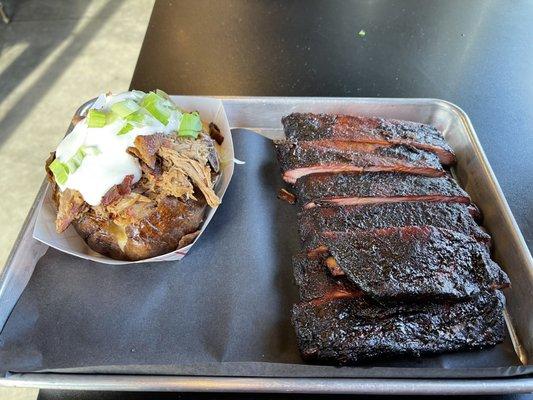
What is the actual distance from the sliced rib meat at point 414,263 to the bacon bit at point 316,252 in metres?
0.03

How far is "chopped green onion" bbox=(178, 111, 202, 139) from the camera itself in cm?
168

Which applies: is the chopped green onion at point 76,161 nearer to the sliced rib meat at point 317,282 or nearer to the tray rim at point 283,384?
the tray rim at point 283,384

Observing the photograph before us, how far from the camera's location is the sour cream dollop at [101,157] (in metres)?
1.49

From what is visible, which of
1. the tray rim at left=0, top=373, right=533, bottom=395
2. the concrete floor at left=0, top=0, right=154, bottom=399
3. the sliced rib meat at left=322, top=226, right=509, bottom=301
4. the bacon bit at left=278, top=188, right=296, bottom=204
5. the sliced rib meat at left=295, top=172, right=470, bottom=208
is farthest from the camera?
the concrete floor at left=0, top=0, right=154, bottom=399

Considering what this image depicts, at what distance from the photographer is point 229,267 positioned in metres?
1.64

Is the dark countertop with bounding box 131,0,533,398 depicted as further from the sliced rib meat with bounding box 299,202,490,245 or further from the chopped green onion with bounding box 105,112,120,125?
the chopped green onion with bounding box 105,112,120,125

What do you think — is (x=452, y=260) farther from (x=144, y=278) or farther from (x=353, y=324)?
(x=144, y=278)

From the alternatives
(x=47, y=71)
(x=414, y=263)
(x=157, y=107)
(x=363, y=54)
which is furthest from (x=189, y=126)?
(x=47, y=71)

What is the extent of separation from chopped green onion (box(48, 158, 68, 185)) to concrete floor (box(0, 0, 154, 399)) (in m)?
1.74

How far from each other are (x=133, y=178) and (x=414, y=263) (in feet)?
3.36

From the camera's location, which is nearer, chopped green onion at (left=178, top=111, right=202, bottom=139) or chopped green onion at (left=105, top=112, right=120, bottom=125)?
chopped green onion at (left=105, top=112, right=120, bottom=125)

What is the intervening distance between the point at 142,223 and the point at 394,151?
3.50 ft

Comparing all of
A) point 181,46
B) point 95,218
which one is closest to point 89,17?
point 181,46

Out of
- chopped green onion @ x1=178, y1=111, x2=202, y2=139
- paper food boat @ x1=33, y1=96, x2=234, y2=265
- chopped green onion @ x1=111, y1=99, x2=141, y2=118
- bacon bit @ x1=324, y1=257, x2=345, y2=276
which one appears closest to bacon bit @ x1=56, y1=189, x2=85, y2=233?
paper food boat @ x1=33, y1=96, x2=234, y2=265
